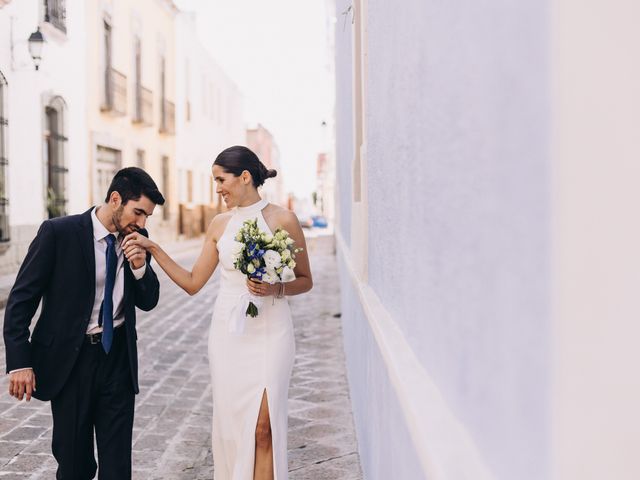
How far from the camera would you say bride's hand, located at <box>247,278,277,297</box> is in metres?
3.90

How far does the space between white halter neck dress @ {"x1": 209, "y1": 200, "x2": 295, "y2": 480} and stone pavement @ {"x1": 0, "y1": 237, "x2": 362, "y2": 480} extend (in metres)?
0.86

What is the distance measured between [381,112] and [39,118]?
15.0 meters

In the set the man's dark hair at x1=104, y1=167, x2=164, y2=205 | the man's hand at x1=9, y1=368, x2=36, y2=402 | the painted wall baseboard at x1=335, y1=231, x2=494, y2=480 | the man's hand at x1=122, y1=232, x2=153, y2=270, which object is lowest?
the man's hand at x1=9, y1=368, x2=36, y2=402

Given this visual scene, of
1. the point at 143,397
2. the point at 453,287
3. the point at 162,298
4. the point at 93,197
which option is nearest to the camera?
the point at 453,287

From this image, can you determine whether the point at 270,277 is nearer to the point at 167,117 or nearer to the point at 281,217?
the point at 281,217

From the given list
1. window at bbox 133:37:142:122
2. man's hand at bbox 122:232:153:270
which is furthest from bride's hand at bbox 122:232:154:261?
window at bbox 133:37:142:122

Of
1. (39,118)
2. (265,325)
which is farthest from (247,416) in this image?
(39,118)

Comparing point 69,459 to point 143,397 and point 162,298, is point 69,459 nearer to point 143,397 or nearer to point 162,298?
point 143,397

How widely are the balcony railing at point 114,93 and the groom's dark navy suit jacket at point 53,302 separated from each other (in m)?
19.3

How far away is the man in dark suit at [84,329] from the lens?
3443 millimetres

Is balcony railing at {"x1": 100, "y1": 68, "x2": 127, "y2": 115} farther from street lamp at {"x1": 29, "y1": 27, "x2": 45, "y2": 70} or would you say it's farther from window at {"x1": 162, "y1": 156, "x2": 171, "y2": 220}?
window at {"x1": 162, "y1": 156, "x2": 171, "y2": 220}

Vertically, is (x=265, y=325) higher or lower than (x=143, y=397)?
higher

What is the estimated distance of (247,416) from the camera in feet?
13.2

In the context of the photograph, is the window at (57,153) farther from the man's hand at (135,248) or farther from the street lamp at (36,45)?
the man's hand at (135,248)
